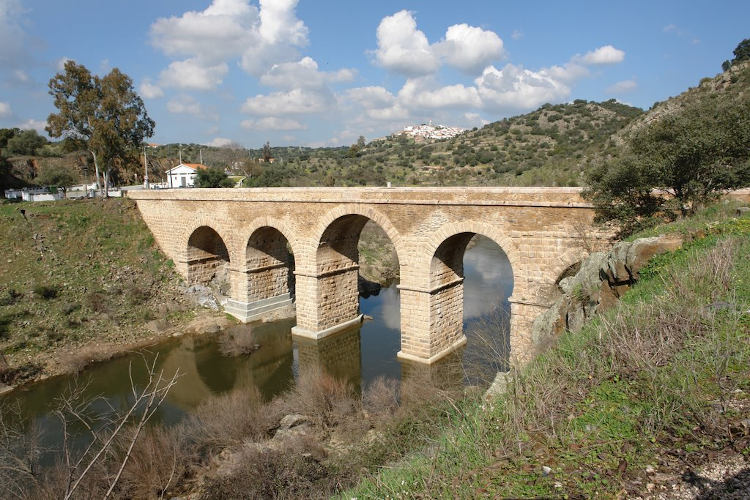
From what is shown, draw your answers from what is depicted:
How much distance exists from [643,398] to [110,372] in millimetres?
13707

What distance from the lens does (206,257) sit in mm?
19922

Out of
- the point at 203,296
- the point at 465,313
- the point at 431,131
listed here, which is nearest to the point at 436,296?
the point at 465,313

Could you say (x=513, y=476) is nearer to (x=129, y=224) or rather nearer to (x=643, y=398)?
(x=643, y=398)

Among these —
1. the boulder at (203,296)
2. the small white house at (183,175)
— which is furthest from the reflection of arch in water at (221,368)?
the small white house at (183,175)

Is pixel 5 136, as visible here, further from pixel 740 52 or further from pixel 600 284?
pixel 740 52

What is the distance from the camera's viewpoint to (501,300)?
730 inches

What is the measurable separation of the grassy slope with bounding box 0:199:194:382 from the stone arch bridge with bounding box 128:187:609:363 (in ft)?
4.14

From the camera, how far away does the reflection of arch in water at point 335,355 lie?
13276mm

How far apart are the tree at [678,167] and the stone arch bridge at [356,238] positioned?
0.71 meters

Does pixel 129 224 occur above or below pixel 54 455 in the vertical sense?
above

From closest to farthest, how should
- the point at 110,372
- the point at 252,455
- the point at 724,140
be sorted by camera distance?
the point at 252,455, the point at 724,140, the point at 110,372

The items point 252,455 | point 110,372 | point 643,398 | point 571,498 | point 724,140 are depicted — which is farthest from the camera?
point 110,372

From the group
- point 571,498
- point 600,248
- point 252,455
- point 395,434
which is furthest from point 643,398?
point 600,248

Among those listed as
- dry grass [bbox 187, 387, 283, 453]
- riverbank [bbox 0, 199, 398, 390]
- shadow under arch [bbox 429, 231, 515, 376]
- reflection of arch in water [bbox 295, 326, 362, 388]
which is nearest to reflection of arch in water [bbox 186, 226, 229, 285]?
riverbank [bbox 0, 199, 398, 390]
